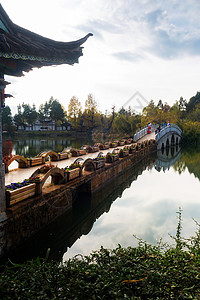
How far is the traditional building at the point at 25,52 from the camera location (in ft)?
18.1

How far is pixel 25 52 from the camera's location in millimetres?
5801

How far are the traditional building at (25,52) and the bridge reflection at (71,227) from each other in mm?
1839

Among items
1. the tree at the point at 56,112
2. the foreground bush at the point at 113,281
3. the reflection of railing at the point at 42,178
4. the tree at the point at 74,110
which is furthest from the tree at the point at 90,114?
the foreground bush at the point at 113,281

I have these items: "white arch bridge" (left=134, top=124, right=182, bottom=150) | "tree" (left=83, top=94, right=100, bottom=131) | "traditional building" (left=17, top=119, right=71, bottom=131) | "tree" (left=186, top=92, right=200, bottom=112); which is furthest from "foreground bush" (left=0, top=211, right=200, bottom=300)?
"tree" (left=186, top=92, right=200, bottom=112)

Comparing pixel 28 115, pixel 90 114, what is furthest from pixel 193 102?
pixel 28 115

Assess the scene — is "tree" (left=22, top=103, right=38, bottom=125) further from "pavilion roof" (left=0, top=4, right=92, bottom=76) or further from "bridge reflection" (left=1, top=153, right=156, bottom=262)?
"pavilion roof" (left=0, top=4, right=92, bottom=76)

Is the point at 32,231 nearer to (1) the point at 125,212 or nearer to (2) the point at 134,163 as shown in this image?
(1) the point at 125,212

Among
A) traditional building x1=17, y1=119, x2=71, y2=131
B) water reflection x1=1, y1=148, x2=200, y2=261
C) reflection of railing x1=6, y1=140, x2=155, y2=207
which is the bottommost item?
water reflection x1=1, y1=148, x2=200, y2=261

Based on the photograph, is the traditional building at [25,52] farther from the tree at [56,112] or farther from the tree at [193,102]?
the tree at [193,102]

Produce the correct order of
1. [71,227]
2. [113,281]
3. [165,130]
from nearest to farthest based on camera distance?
[113,281] → [71,227] → [165,130]

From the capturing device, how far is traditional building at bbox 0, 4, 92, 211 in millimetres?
5512

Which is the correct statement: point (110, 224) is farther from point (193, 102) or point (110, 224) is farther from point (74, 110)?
point (193, 102)

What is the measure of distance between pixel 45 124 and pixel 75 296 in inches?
2654

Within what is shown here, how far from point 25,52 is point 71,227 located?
6942 millimetres
